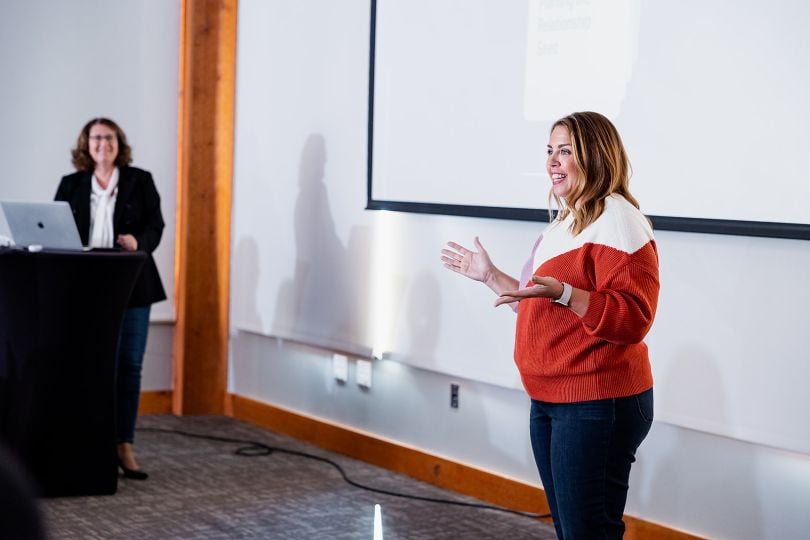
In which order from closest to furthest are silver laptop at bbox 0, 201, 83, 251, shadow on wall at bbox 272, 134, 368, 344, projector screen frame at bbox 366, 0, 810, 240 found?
projector screen frame at bbox 366, 0, 810, 240 → silver laptop at bbox 0, 201, 83, 251 → shadow on wall at bbox 272, 134, 368, 344

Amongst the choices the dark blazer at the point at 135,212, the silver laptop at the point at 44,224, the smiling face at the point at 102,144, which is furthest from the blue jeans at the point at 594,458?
the smiling face at the point at 102,144

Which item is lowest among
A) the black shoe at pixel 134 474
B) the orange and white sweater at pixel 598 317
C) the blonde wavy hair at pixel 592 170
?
the black shoe at pixel 134 474

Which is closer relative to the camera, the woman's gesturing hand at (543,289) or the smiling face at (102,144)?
the woman's gesturing hand at (543,289)

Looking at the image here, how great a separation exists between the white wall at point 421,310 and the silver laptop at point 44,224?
142cm

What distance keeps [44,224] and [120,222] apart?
52 centimetres

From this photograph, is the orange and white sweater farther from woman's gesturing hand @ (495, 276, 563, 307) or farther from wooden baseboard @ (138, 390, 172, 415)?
wooden baseboard @ (138, 390, 172, 415)

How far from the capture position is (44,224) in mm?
4242

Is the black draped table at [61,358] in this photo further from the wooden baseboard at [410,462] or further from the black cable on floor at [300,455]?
the wooden baseboard at [410,462]

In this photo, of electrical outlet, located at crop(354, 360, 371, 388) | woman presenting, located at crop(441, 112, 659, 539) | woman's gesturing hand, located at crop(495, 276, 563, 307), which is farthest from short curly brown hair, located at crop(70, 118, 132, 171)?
woman's gesturing hand, located at crop(495, 276, 563, 307)

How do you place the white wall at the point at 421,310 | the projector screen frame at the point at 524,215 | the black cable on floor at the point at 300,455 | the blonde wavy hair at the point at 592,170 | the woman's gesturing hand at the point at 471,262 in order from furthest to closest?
the black cable on floor at the point at 300,455
the white wall at the point at 421,310
the projector screen frame at the point at 524,215
the woman's gesturing hand at the point at 471,262
the blonde wavy hair at the point at 592,170

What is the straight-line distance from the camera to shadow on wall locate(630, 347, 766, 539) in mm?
3551

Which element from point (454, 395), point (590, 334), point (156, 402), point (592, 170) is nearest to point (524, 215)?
point (454, 395)

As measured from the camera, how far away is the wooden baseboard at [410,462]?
4266 millimetres

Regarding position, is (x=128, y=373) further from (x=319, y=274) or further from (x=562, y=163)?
(x=562, y=163)
